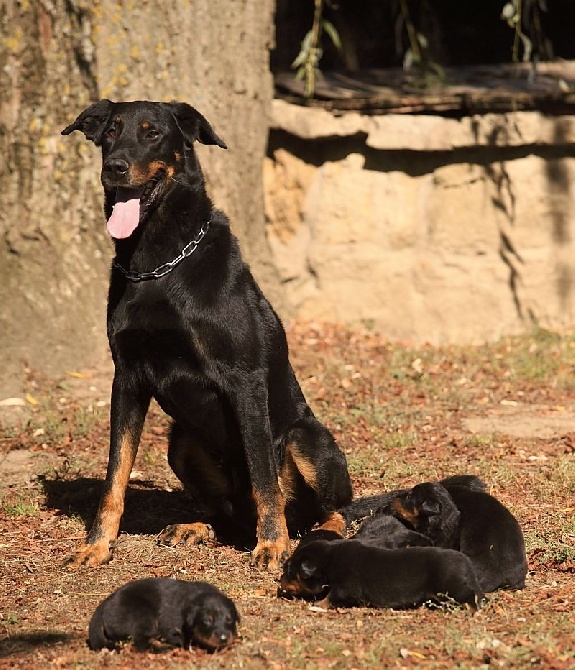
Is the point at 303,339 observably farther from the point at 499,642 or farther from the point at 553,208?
the point at 499,642

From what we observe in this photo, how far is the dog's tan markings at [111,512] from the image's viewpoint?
557cm

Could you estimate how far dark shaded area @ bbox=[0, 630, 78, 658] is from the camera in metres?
4.38

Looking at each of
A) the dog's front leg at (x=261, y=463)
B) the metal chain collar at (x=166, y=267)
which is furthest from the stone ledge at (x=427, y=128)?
the dog's front leg at (x=261, y=463)

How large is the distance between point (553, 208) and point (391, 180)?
148cm

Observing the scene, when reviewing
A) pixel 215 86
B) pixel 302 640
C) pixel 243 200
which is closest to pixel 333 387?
pixel 243 200

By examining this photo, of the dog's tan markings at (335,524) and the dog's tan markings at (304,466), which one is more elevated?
the dog's tan markings at (304,466)

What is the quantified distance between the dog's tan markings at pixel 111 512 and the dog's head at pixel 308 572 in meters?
1.13

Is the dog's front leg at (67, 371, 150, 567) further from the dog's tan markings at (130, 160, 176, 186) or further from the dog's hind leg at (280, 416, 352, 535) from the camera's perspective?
the dog's tan markings at (130, 160, 176, 186)

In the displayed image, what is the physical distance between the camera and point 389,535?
5059 millimetres

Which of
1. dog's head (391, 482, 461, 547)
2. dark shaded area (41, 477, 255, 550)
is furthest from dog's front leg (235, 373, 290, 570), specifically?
dog's head (391, 482, 461, 547)

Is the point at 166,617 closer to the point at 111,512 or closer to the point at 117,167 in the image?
the point at 111,512

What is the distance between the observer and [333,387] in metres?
8.88

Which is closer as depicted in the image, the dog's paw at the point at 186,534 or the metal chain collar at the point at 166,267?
the metal chain collar at the point at 166,267

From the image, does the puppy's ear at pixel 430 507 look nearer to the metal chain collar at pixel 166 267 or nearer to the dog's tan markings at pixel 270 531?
the dog's tan markings at pixel 270 531
